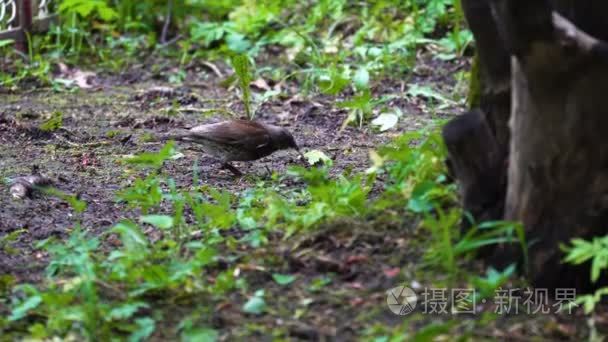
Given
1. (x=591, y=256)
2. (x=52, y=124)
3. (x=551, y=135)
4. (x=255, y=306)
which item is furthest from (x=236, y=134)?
(x=591, y=256)

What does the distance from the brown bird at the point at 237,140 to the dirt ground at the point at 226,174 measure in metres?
0.12

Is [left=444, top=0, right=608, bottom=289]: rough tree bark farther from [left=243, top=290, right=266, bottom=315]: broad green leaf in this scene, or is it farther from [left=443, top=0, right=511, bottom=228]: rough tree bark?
[left=243, top=290, right=266, bottom=315]: broad green leaf

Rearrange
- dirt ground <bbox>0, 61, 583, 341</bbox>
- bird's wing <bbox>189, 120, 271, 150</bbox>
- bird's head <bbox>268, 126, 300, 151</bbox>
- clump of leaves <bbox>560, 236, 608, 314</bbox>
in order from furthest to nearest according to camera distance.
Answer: bird's head <bbox>268, 126, 300, 151</bbox>, bird's wing <bbox>189, 120, 271, 150</bbox>, dirt ground <bbox>0, 61, 583, 341</bbox>, clump of leaves <bbox>560, 236, 608, 314</bbox>

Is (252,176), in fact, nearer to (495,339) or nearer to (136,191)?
(136,191)

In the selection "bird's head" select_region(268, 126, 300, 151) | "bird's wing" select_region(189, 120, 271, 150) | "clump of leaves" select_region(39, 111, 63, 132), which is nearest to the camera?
"bird's wing" select_region(189, 120, 271, 150)

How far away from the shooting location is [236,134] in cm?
609

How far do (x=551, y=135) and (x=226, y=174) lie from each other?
3081 mm

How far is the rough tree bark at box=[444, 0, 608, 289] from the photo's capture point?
10.9ft

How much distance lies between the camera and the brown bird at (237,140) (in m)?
6.11

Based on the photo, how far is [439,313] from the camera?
11.6ft

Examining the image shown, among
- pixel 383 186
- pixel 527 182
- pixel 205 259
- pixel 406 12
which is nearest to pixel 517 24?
pixel 527 182

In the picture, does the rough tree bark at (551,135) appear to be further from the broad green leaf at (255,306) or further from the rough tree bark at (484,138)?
the broad green leaf at (255,306)

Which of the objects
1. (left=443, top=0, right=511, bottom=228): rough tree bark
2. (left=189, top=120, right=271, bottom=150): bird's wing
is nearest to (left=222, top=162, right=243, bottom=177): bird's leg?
(left=189, top=120, right=271, bottom=150): bird's wing

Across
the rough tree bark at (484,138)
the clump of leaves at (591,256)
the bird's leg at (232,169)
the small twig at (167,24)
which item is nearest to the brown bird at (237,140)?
the bird's leg at (232,169)
